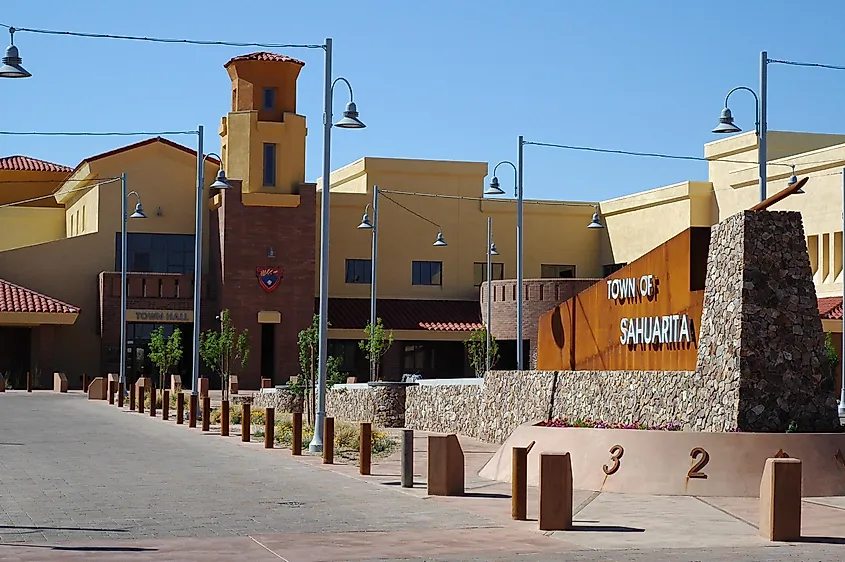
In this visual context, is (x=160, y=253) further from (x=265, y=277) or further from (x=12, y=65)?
(x=12, y=65)

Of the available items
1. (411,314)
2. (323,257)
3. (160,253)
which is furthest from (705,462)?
(160,253)

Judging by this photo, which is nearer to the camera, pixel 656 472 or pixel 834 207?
pixel 656 472

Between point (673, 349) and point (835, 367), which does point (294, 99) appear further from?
point (673, 349)

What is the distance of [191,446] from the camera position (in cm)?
2644

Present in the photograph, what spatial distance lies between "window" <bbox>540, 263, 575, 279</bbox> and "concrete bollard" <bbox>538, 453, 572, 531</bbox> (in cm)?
4967

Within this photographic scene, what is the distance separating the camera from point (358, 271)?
204ft

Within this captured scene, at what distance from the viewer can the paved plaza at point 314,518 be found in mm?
13016

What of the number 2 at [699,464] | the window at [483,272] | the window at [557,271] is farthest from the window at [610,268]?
the number 2 at [699,464]

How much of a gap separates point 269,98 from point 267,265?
703 centimetres

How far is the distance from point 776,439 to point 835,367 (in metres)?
31.3

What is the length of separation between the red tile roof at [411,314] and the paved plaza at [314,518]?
36.2 m

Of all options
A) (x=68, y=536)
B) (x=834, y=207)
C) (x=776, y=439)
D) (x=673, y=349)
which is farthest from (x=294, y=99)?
(x=68, y=536)

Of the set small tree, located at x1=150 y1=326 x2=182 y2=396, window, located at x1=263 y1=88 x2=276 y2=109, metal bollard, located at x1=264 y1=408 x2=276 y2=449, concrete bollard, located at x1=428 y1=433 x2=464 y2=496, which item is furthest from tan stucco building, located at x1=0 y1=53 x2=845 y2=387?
concrete bollard, located at x1=428 y1=433 x2=464 y2=496

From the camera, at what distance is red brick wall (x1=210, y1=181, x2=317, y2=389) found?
188ft
